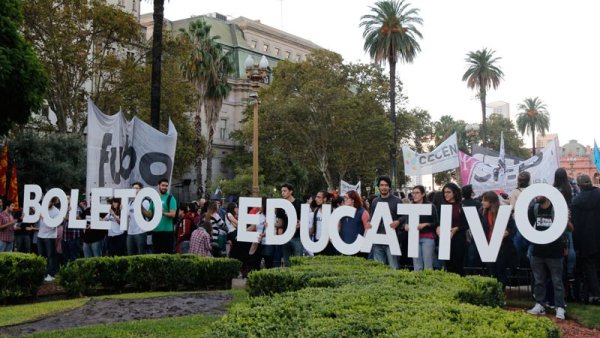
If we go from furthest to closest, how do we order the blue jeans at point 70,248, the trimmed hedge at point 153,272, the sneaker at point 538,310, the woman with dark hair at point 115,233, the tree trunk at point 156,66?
1. the tree trunk at point 156,66
2. the blue jeans at point 70,248
3. the woman with dark hair at point 115,233
4. the trimmed hedge at point 153,272
5. the sneaker at point 538,310

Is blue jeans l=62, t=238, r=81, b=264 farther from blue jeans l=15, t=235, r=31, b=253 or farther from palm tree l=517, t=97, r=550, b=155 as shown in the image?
palm tree l=517, t=97, r=550, b=155

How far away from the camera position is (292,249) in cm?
1203

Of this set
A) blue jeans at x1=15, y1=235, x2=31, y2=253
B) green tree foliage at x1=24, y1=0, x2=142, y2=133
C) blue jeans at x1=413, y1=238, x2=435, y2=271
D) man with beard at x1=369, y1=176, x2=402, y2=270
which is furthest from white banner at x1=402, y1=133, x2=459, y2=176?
green tree foliage at x1=24, y1=0, x2=142, y2=133

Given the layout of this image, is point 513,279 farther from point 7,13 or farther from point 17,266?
point 7,13

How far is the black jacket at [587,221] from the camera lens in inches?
353

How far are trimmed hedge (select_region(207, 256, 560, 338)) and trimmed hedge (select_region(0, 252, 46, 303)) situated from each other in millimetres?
5617

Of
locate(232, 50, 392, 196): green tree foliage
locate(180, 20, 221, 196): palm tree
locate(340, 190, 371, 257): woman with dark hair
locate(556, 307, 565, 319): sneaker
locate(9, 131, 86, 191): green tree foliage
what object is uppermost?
locate(180, 20, 221, 196): palm tree

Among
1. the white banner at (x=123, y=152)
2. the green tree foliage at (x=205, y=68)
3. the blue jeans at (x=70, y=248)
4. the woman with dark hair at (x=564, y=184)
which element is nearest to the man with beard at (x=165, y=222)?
the white banner at (x=123, y=152)

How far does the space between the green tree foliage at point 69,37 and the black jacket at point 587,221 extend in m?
26.7

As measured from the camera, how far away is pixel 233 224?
13117 millimetres

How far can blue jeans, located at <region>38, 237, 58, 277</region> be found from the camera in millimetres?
13172

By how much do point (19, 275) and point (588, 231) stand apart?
28.9 feet

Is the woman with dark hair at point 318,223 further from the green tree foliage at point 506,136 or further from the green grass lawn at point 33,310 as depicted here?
the green tree foliage at point 506,136

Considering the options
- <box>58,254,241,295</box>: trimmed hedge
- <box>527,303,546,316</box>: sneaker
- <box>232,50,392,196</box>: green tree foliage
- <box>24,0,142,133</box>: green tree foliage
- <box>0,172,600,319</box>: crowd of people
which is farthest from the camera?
<box>232,50,392,196</box>: green tree foliage
